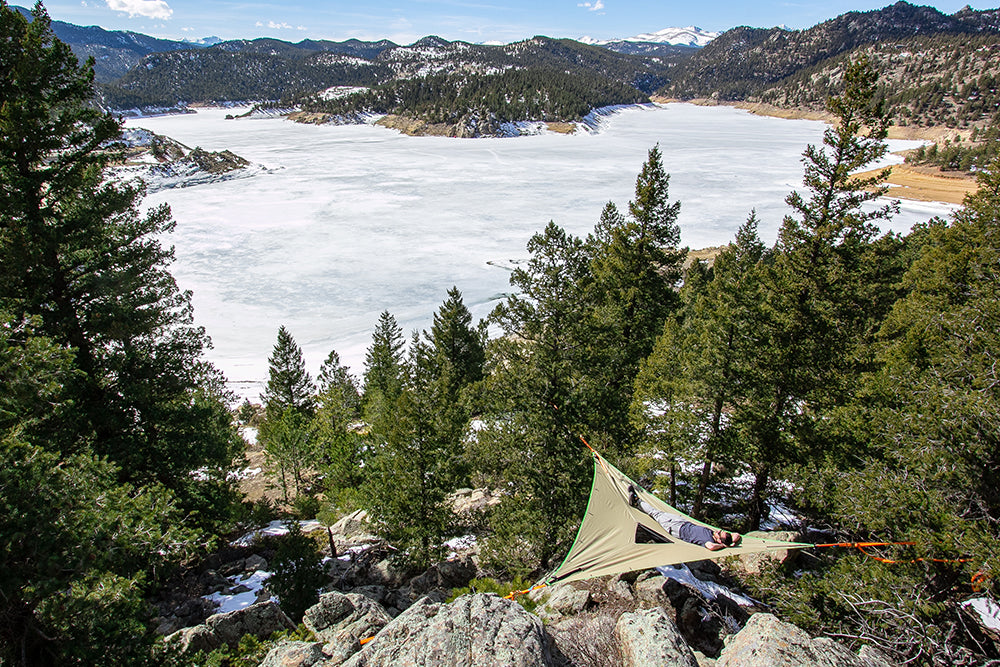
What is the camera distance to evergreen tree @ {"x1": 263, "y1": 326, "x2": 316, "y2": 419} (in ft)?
88.6

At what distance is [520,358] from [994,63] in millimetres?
221105

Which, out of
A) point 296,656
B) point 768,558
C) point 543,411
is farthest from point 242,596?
point 768,558

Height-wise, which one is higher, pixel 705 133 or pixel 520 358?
pixel 705 133

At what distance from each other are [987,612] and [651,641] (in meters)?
5.27

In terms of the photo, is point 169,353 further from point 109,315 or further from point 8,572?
point 8,572

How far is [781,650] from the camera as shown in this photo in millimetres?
5457

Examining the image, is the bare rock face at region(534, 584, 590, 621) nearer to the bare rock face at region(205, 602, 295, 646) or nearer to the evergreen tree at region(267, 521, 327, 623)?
the bare rock face at region(205, 602, 295, 646)

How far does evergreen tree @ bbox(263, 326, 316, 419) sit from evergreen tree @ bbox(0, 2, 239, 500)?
1478 cm

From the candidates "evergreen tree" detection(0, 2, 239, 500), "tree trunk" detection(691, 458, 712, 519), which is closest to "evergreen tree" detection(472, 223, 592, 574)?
"tree trunk" detection(691, 458, 712, 519)

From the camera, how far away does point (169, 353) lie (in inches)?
470

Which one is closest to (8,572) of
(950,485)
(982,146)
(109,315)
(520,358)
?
(109,315)

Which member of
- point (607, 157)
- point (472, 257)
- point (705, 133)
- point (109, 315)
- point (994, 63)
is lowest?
point (472, 257)

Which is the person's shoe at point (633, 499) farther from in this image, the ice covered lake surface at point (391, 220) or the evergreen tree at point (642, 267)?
the ice covered lake surface at point (391, 220)

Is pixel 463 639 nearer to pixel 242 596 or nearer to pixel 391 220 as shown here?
pixel 242 596
